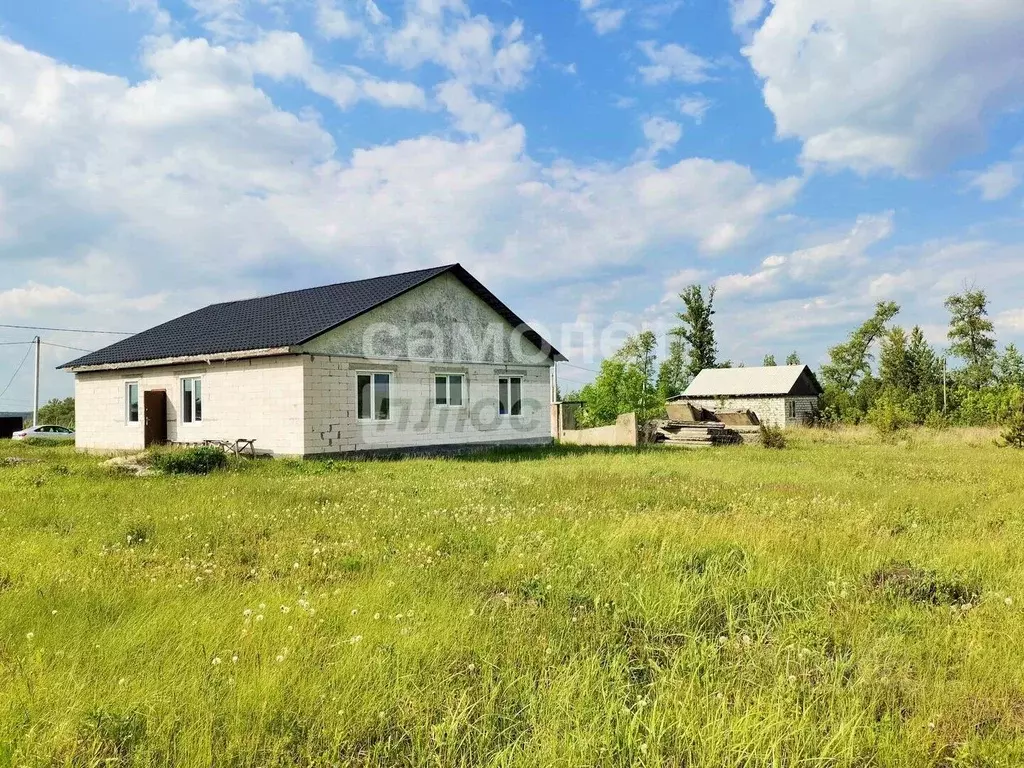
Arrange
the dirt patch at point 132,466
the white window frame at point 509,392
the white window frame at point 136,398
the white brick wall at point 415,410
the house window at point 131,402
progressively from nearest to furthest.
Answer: the dirt patch at point 132,466 → the white brick wall at point 415,410 → the white window frame at point 136,398 → the house window at point 131,402 → the white window frame at point 509,392

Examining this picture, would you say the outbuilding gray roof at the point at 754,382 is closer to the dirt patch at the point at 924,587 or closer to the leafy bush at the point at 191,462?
the leafy bush at the point at 191,462

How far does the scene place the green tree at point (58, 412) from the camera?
55375 mm

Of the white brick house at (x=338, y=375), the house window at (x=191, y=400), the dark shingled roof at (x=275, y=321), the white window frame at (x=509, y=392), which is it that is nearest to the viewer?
the white brick house at (x=338, y=375)

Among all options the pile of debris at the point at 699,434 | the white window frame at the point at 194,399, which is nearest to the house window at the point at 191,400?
the white window frame at the point at 194,399

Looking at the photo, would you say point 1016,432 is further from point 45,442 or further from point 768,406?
point 45,442

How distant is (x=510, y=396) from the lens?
24.0 m

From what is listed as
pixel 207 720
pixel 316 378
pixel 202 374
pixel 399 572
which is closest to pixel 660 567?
pixel 399 572

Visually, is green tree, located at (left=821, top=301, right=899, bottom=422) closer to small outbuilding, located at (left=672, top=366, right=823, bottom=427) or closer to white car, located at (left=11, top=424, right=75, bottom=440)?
small outbuilding, located at (left=672, top=366, right=823, bottom=427)

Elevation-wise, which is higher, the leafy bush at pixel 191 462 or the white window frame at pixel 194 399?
the white window frame at pixel 194 399

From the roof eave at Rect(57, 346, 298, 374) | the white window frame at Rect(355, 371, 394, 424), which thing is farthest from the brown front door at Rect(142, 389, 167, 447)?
the white window frame at Rect(355, 371, 394, 424)

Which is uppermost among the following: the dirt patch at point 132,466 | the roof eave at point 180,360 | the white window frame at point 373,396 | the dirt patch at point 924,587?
the roof eave at point 180,360

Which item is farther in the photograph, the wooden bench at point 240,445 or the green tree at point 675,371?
the green tree at point 675,371

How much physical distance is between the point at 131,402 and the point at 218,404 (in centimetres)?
523

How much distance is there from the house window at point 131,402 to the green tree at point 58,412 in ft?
130
